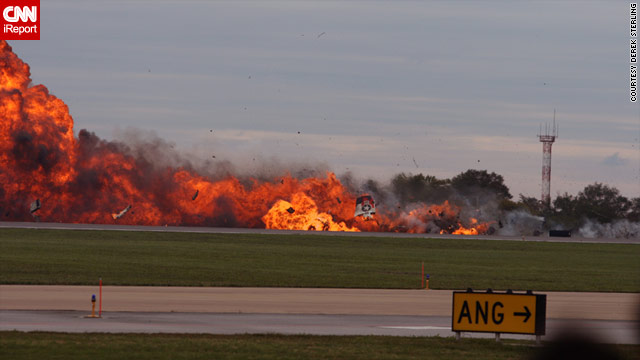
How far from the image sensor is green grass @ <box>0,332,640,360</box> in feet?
63.0

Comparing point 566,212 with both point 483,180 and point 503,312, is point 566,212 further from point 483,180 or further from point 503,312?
point 503,312

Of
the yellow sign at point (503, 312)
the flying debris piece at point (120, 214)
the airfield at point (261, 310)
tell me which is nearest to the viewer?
the yellow sign at point (503, 312)

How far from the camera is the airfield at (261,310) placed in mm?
24562

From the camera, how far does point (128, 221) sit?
11656 centimetres

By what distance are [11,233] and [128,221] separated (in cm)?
3905

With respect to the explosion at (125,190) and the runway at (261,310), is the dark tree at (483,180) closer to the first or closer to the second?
the explosion at (125,190)

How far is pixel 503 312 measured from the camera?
70.1ft

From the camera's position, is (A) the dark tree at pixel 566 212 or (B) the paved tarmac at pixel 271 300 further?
(A) the dark tree at pixel 566 212

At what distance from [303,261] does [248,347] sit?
3833 centimetres

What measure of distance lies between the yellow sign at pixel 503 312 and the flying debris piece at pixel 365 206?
10006 centimetres

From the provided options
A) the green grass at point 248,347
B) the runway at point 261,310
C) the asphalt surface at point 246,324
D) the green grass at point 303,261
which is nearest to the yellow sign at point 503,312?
the green grass at point 248,347

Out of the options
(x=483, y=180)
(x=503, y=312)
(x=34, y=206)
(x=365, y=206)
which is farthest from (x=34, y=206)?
(x=503, y=312)

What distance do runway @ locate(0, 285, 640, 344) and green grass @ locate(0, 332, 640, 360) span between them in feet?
4.84

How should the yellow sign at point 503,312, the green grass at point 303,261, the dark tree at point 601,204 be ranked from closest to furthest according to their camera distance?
the yellow sign at point 503,312 < the green grass at point 303,261 < the dark tree at point 601,204
